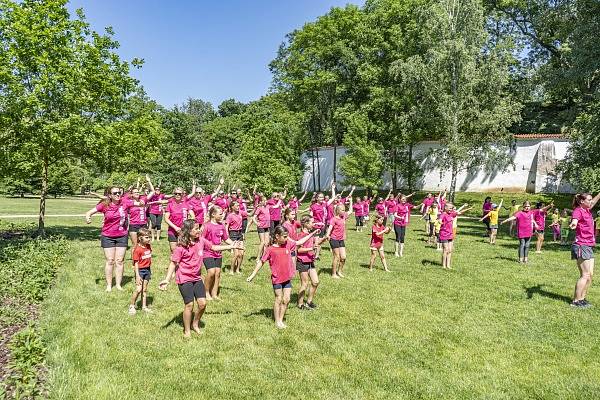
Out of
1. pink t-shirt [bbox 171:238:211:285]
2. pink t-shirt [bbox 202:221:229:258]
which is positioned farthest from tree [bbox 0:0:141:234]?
pink t-shirt [bbox 171:238:211:285]

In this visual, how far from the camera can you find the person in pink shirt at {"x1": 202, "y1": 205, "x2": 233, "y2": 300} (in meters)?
10.0

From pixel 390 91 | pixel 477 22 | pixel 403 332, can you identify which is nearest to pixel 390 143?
pixel 390 91

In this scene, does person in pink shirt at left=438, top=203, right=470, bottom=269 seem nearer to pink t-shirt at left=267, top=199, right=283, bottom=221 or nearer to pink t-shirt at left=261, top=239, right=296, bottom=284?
pink t-shirt at left=267, top=199, right=283, bottom=221

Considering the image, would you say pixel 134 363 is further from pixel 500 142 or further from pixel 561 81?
pixel 500 142

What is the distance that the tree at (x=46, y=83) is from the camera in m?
17.5

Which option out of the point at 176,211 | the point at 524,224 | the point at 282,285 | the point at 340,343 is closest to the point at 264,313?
the point at 282,285

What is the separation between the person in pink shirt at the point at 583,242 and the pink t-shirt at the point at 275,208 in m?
9.69

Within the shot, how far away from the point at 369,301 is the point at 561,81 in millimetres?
17306

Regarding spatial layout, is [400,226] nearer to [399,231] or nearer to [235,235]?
[399,231]

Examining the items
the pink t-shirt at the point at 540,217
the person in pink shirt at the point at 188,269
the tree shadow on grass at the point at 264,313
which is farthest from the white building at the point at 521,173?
the person in pink shirt at the point at 188,269

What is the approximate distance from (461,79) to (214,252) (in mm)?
30276

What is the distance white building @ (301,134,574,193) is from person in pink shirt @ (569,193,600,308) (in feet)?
93.1

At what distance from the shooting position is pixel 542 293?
11.5 m

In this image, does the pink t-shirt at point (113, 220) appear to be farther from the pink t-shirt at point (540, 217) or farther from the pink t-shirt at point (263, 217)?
the pink t-shirt at point (540, 217)
